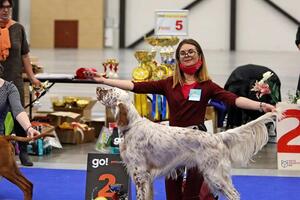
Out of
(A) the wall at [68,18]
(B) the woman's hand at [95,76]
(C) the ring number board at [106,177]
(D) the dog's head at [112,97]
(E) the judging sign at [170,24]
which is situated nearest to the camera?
(D) the dog's head at [112,97]

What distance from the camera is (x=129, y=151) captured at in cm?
381

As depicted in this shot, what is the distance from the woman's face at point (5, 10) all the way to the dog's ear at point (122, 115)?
6.72 feet

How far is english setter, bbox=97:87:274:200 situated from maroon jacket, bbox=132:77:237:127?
10.5 inches

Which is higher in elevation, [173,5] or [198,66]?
[173,5]

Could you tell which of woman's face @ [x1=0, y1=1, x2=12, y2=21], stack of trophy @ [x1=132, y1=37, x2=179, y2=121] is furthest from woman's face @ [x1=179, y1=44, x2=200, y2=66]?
stack of trophy @ [x1=132, y1=37, x2=179, y2=121]

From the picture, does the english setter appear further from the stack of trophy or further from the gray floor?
the stack of trophy

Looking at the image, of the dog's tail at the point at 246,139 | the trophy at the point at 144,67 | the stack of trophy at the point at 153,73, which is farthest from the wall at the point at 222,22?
the dog's tail at the point at 246,139

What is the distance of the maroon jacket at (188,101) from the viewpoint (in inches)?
160

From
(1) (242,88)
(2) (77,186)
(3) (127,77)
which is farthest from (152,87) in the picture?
(3) (127,77)

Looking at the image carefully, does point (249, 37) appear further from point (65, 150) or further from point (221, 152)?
point (221, 152)

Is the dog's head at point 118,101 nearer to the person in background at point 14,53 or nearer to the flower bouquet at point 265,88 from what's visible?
the person in background at point 14,53

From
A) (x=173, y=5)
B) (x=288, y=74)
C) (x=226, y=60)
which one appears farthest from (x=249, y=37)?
(x=288, y=74)

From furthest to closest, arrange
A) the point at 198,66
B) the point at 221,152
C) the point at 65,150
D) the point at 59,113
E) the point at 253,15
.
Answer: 1. the point at 253,15
2. the point at 59,113
3. the point at 65,150
4. the point at 198,66
5. the point at 221,152

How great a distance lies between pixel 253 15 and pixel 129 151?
19.9 metres
